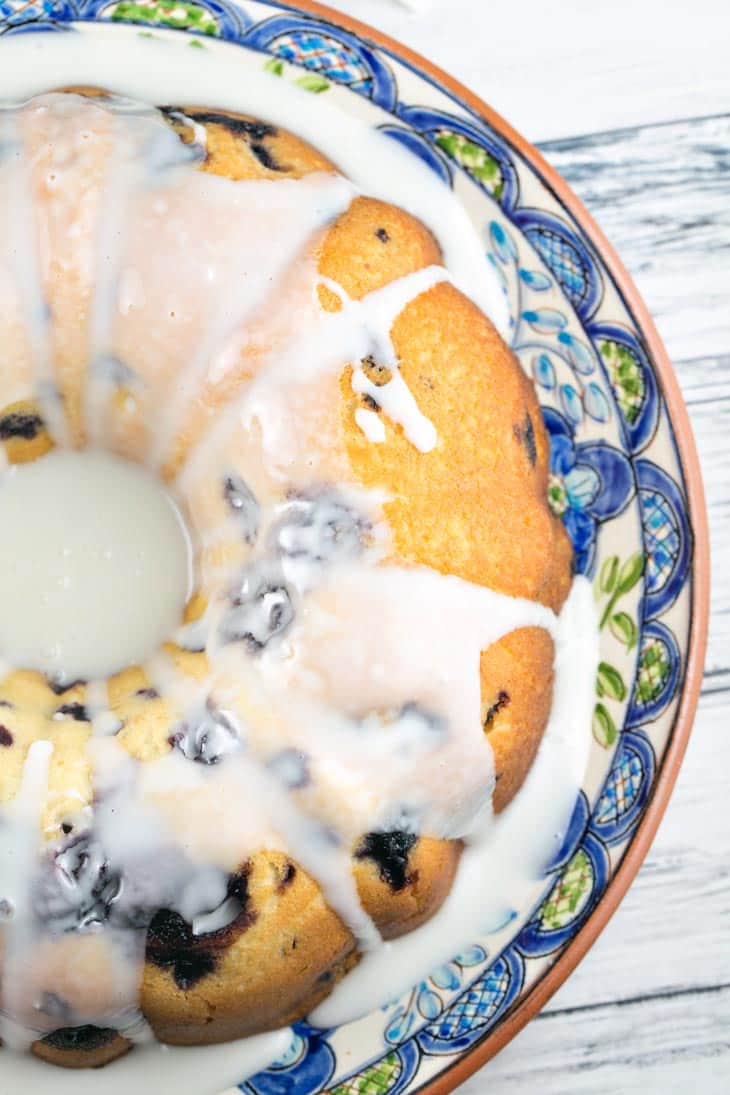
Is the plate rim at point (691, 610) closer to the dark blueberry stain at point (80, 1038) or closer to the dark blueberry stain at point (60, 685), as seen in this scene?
the dark blueberry stain at point (80, 1038)

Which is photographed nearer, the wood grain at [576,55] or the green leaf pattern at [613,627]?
the green leaf pattern at [613,627]

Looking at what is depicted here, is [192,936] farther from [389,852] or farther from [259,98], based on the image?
[259,98]

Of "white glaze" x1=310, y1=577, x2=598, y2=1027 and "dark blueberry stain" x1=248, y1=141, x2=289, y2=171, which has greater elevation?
"dark blueberry stain" x1=248, y1=141, x2=289, y2=171

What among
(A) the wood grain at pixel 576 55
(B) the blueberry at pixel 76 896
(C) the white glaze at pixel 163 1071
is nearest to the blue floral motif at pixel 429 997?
(C) the white glaze at pixel 163 1071

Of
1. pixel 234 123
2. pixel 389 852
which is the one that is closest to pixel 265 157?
pixel 234 123

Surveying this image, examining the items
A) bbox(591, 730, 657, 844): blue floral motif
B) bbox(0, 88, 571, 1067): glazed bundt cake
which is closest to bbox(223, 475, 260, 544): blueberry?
bbox(0, 88, 571, 1067): glazed bundt cake

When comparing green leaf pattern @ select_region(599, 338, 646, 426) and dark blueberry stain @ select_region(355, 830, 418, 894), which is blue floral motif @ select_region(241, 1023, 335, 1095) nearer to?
dark blueberry stain @ select_region(355, 830, 418, 894)
